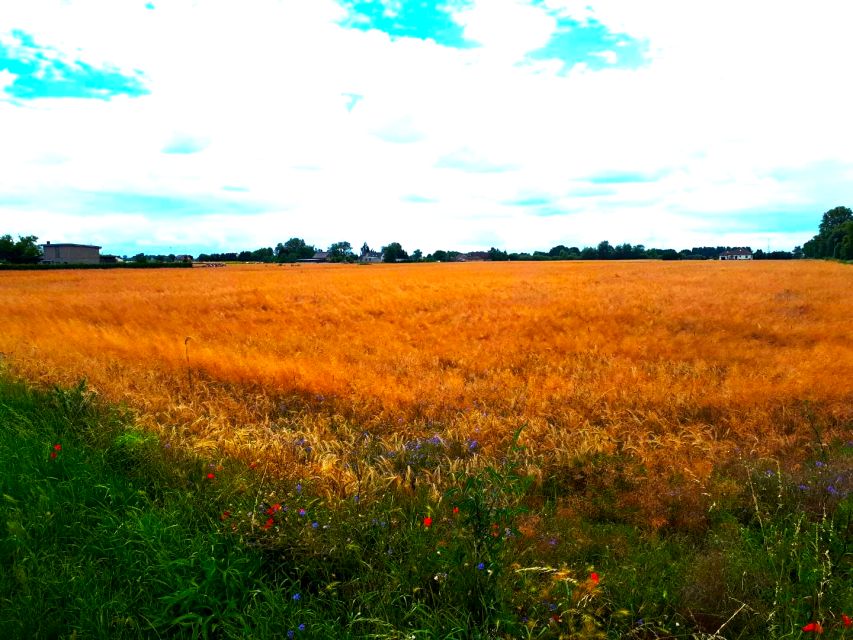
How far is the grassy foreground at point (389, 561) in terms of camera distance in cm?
309

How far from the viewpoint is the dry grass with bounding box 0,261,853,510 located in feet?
20.3

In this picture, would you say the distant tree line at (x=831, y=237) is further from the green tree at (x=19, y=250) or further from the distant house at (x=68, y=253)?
the distant house at (x=68, y=253)

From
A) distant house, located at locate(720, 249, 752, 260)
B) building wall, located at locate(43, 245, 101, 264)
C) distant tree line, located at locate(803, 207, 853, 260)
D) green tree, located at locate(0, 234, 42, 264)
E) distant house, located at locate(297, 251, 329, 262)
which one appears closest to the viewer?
green tree, located at locate(0, 234, 42, 264)

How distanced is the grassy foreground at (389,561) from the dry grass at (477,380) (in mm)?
761

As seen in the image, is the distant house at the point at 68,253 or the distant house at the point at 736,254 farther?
the distant house at the point at 736,254

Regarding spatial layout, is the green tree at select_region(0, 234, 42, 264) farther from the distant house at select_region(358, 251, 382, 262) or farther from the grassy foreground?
the grassy foreground

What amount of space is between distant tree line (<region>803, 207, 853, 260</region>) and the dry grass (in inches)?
4619

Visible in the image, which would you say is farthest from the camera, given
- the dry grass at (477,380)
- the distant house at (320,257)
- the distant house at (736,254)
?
the distant house at (736,254)

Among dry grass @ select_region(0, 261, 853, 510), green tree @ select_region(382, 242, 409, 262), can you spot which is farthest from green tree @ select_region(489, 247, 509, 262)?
dry grass @ select_region(0, 261, 853, 510)

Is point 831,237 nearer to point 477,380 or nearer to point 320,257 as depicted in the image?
point 320,257

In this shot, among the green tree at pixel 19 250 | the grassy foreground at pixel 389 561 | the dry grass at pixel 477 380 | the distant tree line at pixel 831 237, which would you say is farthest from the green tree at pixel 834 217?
the green tree at pixel 19 250

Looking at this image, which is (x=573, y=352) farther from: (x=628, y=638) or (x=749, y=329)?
(x=628, y=638)

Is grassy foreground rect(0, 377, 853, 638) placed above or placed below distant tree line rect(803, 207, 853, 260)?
below

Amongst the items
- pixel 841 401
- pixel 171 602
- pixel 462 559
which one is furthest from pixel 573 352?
pixel 171 602
